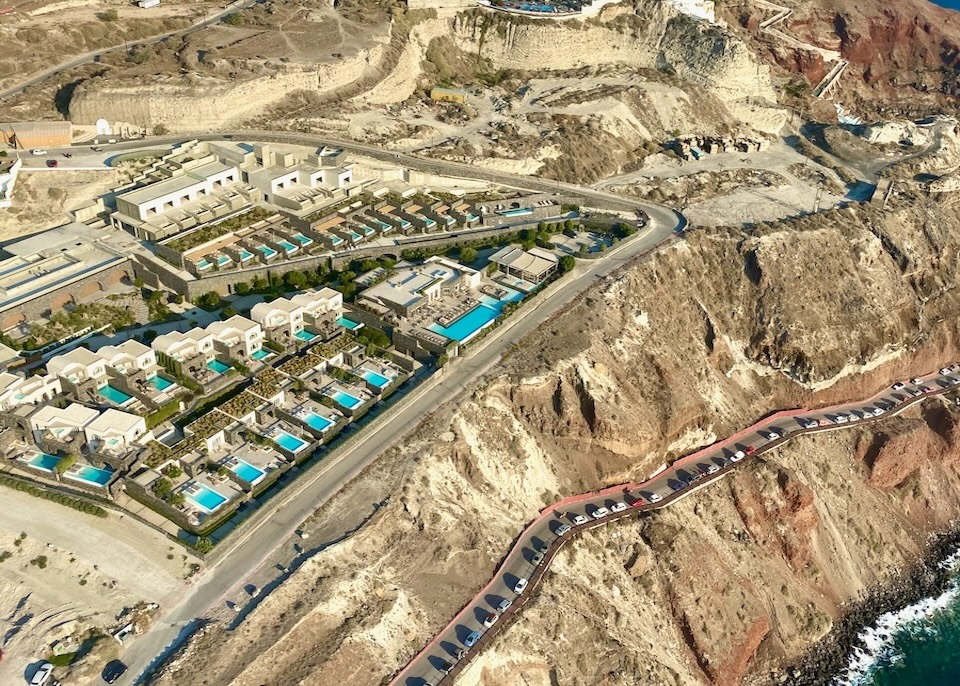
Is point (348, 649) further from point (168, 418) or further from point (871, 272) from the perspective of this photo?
point (871, 272)

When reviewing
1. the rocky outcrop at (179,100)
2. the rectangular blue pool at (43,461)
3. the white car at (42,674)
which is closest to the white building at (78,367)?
the rectangular blue pool at (43,461)

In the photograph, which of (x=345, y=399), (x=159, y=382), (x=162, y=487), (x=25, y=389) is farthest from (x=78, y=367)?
(x=345, y=399)

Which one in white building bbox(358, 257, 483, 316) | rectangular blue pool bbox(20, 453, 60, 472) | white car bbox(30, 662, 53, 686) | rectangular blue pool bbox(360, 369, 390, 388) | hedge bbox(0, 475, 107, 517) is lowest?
white car bbox(30, 662, 53, 686)

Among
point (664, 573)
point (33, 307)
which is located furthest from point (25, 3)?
point (664, 573)

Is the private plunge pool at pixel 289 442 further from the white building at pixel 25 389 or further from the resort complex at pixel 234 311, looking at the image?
the white building at pixel 25 389

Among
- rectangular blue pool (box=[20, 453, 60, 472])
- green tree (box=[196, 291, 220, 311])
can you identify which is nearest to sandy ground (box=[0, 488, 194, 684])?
rectangular blue pool (box=[20, 453, 60, 472])

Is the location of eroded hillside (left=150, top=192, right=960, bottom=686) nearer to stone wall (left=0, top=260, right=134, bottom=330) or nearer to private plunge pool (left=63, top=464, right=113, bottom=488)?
private plunge pool (left=63, top=464, right=113, bottom=488)
